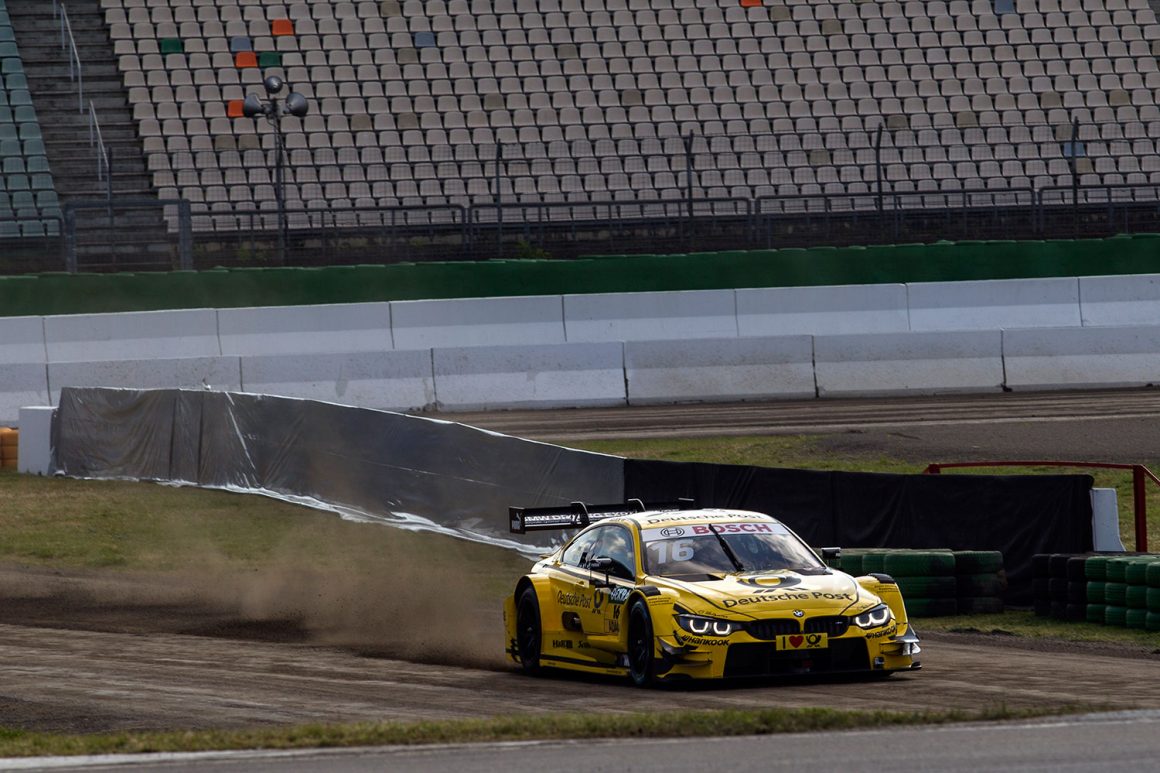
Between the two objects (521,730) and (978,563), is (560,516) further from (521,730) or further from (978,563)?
(521,730)

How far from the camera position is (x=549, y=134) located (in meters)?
35.9

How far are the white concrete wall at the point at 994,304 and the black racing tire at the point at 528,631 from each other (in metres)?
17.4

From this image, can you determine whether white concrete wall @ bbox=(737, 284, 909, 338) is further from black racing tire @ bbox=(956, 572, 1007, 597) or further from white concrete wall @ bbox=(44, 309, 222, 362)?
black racing tire @ bbox=(956, 572, 1007, 597)

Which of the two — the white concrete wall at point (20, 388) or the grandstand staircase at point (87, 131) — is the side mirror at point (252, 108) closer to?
the grandstand staircase at point (87, 131)

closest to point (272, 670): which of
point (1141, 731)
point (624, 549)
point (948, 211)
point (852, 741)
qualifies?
point (624, 549)

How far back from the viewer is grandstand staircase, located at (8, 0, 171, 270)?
1203 inches

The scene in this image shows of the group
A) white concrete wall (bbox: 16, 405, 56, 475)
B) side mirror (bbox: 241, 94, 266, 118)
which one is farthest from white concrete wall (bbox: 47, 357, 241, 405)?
side mirror (bbox: 241, 94, 266, 118)

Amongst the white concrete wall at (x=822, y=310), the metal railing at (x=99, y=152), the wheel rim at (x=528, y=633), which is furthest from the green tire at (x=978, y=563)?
the metal railing at (x=99, y=152)

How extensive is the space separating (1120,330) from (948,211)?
217 inches

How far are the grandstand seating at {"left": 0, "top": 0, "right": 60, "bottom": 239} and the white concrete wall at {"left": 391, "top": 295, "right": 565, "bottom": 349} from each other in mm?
6790

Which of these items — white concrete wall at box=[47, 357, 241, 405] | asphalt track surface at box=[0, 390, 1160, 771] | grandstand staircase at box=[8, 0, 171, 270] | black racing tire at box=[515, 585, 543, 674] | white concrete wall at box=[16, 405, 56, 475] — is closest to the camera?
asphalt track surface at box=[0, 390, 1160, 771]

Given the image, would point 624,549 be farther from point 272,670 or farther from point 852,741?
point 852,741

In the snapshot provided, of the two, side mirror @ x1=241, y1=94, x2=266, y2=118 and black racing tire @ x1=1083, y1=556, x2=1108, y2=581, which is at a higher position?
side mirror @ x1=241, y1=94, x2=266, y2=118

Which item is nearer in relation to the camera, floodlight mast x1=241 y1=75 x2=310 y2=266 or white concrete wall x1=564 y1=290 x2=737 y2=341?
white concrete wall x1=564 y1=290 x2=737 y2=341
